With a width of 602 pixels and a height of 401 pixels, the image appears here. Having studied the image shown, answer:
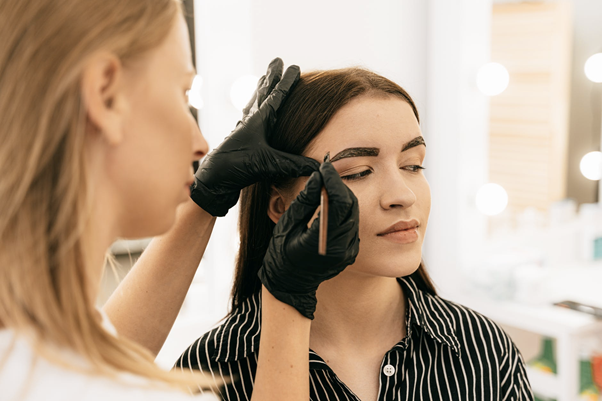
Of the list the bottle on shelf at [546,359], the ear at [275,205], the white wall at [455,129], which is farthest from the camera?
the white wall at [455,129]

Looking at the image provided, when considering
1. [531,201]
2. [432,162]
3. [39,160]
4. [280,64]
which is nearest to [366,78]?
[280,64]

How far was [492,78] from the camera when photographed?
6.63ft

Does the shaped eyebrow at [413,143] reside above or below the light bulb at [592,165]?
below

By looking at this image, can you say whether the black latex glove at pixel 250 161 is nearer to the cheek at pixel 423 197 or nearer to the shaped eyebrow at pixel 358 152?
the shaped eyebrow at pixel 358 152

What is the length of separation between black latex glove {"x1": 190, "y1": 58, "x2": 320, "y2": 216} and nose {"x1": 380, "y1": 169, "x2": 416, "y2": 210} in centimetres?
13

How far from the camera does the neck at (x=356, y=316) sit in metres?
1.05

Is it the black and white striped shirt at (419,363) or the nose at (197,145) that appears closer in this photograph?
the nose at (197,145)

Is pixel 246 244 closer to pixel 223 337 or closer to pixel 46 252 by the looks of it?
pixel 223 337

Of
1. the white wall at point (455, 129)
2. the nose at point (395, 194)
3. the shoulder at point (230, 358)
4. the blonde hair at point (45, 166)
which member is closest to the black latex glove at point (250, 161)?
the nose at point (395, 194)

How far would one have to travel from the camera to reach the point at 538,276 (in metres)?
1.98

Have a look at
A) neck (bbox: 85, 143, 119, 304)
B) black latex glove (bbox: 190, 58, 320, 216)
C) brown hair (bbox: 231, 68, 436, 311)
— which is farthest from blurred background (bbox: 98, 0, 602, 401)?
neck (bbox: 85, 143, 119, 304)

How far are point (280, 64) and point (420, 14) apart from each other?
128cm

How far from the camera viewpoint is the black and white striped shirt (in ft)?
3.19

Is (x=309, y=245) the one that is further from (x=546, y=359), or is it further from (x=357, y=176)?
(x=546, y=359)
